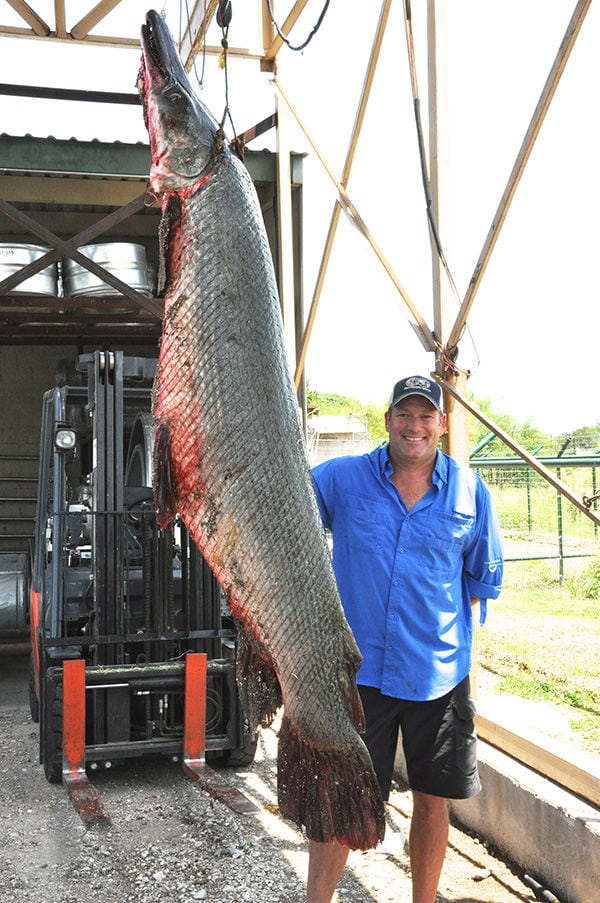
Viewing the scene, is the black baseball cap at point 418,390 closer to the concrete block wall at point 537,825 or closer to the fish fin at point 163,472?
the fish fin at point 163,472

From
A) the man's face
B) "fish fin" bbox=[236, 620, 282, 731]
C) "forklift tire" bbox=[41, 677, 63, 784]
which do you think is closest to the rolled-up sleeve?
the man's face

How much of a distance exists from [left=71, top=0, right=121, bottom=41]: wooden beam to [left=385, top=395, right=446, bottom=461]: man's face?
461 cm

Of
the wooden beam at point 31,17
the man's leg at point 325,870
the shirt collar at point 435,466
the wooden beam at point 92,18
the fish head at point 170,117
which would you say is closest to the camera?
the fish head at point 170,117

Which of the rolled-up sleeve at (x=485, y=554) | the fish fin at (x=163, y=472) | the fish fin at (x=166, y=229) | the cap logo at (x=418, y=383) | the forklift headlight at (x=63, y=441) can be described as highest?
the fish fin at (x=166, y=229)

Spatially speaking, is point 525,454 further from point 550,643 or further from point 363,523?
point 550,643

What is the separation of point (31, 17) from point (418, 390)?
482cm

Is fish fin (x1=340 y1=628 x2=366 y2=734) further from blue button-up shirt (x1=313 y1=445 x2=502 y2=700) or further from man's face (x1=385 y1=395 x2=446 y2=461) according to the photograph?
man's face (x1=385 y1=395 x2=446 y2=461)

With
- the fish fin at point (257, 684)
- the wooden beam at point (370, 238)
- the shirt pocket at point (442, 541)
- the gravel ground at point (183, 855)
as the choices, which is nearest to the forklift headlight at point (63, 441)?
the gravel ground at point (183, 855)

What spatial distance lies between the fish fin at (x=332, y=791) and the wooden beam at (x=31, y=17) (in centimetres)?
579

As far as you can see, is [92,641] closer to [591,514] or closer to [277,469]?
[591,514]

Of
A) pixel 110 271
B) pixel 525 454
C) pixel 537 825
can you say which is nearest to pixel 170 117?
pixel 525 454

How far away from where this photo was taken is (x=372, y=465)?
338 centimetres

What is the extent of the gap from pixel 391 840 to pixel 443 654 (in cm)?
168

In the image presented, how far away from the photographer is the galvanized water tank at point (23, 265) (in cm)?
791
